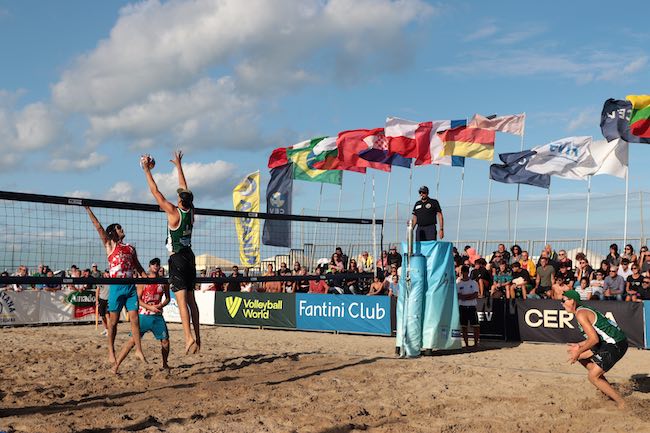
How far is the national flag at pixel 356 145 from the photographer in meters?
21.6

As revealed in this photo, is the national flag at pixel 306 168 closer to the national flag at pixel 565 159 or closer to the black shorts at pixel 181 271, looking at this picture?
the national flag at pixel 565 159

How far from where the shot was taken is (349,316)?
51.8ft

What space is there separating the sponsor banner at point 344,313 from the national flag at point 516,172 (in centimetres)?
637

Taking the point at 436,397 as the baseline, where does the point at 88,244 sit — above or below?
above

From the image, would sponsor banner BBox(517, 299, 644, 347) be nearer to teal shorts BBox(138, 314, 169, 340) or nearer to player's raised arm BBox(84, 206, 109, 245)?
teal shorts BBox(138, 314, 169, 340)

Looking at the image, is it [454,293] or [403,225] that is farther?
[403,225]

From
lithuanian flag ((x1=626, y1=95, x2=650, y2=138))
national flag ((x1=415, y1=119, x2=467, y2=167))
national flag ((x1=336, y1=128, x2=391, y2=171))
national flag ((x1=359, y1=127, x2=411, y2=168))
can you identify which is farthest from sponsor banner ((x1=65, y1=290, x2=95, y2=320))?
lithuanian flag ((x1=626, y1=95, x2=650, y2=138))

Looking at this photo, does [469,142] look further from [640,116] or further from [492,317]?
[492,317]

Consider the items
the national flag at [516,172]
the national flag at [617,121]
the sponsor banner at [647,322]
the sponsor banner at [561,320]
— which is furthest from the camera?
the national flag at [516,172]

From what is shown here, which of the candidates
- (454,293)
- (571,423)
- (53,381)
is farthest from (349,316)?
(571,423)

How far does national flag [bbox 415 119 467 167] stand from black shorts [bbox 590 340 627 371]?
12886 millimetres

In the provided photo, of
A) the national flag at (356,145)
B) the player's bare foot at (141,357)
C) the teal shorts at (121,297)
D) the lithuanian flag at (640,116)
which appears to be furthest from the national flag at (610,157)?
the teal shorts at (121,297)

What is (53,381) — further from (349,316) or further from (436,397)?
(349,316)

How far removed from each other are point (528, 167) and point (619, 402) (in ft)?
41.3
